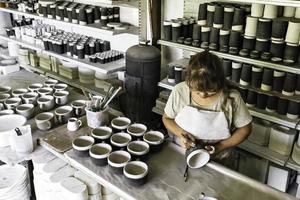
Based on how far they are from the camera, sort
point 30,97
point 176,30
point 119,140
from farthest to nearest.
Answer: point 176,30 → point 30,97 → point 119,140

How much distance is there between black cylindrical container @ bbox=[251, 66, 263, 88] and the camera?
229 cm

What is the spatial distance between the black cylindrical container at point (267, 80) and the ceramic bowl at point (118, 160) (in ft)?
3.98

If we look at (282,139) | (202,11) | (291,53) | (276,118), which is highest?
(202,11)

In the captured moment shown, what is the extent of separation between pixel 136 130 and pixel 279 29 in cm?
116

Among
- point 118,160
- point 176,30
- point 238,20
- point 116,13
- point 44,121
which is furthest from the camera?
point 116,13

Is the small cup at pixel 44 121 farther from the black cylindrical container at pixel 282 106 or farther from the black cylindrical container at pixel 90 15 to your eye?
the black cylindrical container at pixel 282 106

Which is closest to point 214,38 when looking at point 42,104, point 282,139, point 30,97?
point 282,139

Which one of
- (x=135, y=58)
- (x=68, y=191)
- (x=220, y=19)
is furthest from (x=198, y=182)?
(x=135, y=58)

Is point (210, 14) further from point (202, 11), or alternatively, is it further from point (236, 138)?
point (236, 138)

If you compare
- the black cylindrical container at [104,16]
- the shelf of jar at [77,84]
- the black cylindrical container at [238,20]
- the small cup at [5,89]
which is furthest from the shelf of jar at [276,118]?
the small cup at [5,89]

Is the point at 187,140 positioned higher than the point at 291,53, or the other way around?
the point at 291,53

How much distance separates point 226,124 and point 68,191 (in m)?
0.87

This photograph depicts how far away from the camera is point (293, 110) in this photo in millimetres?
2225

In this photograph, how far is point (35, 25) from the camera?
13.7 feet
